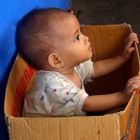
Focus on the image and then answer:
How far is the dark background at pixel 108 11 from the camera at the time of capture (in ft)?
6.83

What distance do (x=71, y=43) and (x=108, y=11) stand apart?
1.19 meters

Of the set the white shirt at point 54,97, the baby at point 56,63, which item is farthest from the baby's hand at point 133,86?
the white shirt at point 54,97

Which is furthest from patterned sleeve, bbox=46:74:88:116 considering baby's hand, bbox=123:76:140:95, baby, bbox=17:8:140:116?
baby's hand, bbox=123:76:140:95

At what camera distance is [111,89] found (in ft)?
4.46

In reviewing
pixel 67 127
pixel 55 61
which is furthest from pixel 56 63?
pixel 67 127

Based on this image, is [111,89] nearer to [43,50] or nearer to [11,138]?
[43,50]

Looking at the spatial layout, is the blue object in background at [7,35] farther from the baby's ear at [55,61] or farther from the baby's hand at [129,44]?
the baby's hand at [129,44]

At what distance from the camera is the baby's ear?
1.02m

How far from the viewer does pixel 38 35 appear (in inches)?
39.3

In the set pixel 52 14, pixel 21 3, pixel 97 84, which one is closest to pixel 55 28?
pixel 52 14

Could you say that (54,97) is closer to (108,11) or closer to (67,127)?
(67,127)

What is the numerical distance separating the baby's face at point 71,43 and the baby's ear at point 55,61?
1 cm

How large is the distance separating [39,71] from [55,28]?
13 cm

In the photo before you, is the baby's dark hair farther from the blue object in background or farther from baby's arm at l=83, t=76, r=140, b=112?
baby's arm at l=83, t=76, r=140, b=112
